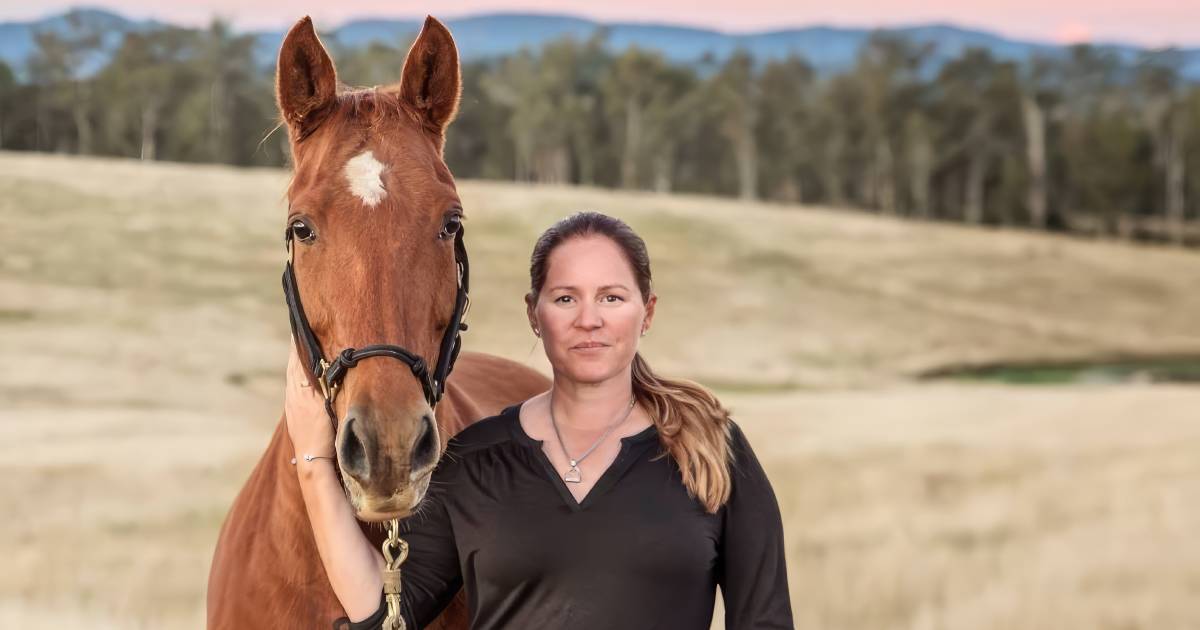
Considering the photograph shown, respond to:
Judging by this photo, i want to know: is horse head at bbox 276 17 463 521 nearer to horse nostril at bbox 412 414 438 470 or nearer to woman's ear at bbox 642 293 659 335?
horse nostril at bbox 412 414 438 470

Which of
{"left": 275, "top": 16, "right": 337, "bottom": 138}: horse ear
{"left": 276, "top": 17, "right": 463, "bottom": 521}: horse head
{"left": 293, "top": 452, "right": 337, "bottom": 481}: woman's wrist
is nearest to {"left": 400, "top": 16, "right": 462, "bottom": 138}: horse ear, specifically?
{"left": 276, "top": 17, "right": 463, "bottom": 521}: horse head

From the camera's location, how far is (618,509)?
10.2 feet

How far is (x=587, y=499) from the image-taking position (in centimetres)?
312

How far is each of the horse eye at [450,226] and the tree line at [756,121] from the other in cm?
6798

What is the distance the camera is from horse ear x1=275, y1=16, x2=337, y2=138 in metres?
3.43

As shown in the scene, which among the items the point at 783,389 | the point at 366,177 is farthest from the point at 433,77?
the point at 783,389

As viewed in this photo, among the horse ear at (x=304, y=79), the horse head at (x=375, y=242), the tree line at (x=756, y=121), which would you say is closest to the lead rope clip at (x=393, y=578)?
the horse head at (x=375, y=242)

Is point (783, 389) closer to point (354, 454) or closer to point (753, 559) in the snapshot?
point (753, 559)

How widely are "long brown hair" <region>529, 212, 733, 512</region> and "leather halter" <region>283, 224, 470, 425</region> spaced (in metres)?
0.22

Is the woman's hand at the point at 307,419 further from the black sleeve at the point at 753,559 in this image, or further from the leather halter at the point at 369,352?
the black sleeve at the point at 753,559

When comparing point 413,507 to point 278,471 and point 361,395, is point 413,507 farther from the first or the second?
point 278,471

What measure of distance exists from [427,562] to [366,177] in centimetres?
104

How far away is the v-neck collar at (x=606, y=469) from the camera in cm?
312

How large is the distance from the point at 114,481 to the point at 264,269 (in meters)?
25.6
